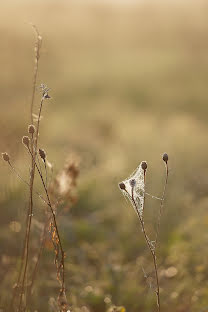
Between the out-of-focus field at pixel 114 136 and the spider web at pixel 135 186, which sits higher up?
the out-of-focus field at pixel 114 136

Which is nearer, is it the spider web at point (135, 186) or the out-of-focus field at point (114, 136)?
the spider web at point (135, 186)

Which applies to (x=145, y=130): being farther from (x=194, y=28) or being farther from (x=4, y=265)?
(x=194, y=28)

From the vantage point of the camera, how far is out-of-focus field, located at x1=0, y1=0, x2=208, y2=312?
8.45 ft

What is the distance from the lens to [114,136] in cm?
586

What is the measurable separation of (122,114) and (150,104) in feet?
2.18

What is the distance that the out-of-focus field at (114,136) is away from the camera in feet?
8.45

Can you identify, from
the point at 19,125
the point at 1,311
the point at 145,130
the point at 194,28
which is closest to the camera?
the point at 1,311

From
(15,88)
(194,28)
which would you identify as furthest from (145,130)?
(194,28)

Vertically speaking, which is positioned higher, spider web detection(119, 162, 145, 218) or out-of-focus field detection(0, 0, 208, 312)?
out-of-focus field detection(0, 0, 208, 312)

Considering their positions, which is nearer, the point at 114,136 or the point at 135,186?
the point at 135,186

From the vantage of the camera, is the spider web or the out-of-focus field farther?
the out-of-focus field

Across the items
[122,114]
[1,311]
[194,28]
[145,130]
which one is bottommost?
[1,311]

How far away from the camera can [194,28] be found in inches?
390

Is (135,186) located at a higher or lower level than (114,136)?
lower
